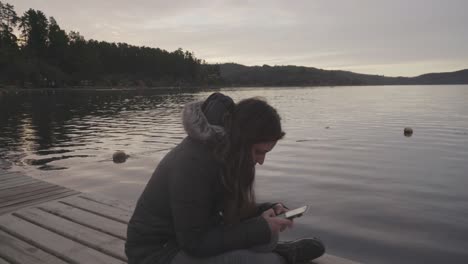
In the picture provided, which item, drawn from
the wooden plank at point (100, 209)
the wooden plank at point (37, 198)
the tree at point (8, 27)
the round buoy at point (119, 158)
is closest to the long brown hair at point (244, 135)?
the wooden plank at point (100, 209)

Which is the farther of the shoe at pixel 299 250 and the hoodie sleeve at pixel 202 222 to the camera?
the shoe at pixel 299 250

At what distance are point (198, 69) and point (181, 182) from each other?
192 metres

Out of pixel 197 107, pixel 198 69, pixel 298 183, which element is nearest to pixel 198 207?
pixel 197 107

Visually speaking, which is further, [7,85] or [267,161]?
[7,85]

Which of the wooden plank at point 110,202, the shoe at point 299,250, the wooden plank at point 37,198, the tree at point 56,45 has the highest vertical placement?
the tree at point 56,45

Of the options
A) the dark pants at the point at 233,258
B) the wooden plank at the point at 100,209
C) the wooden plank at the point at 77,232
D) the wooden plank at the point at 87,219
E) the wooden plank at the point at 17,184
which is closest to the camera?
the dark pants at the point at 233,258

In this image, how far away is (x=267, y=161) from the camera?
13.4 m

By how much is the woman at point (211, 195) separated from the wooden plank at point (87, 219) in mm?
2234

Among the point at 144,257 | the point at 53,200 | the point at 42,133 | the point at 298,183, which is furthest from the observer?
the point at 42,133

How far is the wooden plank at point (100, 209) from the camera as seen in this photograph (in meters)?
5.53

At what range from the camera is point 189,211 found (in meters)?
2.46

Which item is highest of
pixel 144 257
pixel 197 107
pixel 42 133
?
pixel 197 107

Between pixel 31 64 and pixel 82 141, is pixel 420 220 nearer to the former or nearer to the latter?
pixel 82 141

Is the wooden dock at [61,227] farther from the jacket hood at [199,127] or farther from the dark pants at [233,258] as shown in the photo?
the jacket hood at [199,127]
